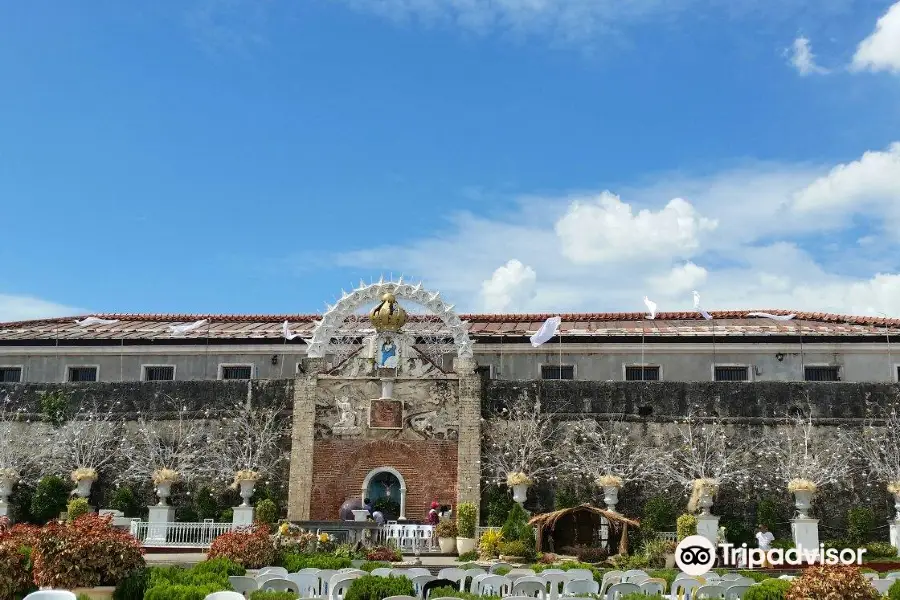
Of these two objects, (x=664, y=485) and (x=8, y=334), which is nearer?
(x=664, y=485)

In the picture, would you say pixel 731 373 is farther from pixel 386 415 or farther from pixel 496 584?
pixel 496 584

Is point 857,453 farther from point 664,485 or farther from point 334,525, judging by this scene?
point 334,525

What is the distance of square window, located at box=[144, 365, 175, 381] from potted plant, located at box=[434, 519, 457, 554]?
13.9m

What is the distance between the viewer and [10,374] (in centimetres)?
3444

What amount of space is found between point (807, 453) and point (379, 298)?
13541 millimetres

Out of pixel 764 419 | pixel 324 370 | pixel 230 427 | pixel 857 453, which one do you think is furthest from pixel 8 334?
pixel 857 453

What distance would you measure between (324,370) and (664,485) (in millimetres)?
10839

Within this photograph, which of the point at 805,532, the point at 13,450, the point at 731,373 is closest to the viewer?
the point at 805,532

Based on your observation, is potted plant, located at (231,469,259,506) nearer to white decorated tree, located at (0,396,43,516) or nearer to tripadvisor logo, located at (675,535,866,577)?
white decorated tree, located at (0,396,43,516)

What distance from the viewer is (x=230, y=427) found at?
29156mm

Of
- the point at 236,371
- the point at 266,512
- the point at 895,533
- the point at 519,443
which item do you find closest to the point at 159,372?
the point at 236,371

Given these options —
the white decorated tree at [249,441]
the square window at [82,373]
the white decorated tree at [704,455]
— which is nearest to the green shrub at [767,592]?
the white decorated tree at [704,455]

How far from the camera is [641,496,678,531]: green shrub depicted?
25.8 metres

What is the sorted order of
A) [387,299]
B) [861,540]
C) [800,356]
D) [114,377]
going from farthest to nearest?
1. [114,377]
2. [800,356]
3. [387,299]
4. [861,540]
